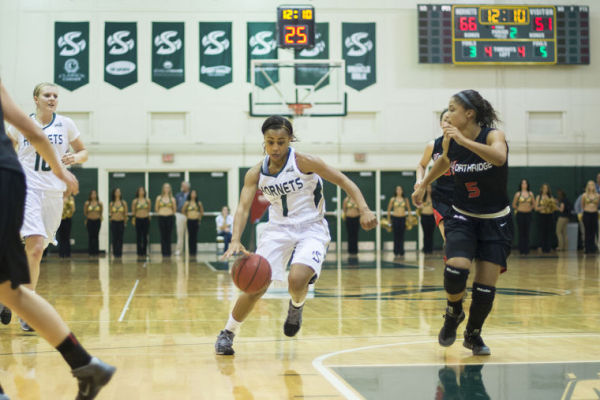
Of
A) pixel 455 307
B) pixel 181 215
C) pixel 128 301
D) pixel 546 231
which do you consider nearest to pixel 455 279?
pixel 455 307

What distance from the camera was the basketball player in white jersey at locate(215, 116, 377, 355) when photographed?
5188mm

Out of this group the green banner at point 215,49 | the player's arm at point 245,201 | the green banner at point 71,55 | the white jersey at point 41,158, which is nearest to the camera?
the player's arm at point 245,201

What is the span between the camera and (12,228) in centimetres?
307

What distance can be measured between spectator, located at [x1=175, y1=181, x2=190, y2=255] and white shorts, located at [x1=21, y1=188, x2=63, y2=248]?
44.5ft

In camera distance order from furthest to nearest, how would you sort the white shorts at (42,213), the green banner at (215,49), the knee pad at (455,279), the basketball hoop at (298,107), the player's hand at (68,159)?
the green banner at (215,49) < the basketball hoop at (298,107) < the white shorts at (42,213) < the player's hand at (68,159) < the knee pad at (455,279)

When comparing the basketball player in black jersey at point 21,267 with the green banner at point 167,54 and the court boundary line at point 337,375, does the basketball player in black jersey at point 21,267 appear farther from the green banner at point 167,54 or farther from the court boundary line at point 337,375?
the green banner at point 167,54

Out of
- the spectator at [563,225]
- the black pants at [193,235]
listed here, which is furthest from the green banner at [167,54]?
the spectator at [563,225]

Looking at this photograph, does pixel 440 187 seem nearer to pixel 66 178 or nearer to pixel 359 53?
pixel 66 178

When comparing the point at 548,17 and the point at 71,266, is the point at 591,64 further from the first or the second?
the point at 71,266

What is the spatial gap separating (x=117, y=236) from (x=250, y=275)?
15029mm

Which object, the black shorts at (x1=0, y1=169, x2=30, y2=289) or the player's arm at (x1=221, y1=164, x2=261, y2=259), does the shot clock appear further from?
the black shorts at (x1=0, y1=169, x2=30, y2=289)

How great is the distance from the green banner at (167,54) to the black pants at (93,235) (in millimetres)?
4432

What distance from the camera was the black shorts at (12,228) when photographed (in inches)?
119

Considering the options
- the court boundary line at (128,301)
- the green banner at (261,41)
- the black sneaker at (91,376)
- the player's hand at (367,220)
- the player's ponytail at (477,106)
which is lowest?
the court boundary line at (128,301)
